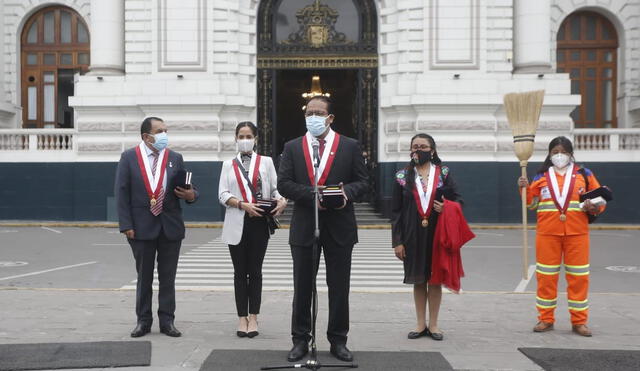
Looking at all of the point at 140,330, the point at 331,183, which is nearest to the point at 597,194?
the point at 331,183

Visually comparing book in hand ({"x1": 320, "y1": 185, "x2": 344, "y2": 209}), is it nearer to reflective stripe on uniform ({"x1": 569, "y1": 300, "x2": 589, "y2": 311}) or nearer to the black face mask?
the black face mask

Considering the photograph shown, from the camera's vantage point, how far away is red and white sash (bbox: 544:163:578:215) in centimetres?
781

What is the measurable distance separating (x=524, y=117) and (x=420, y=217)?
367cm

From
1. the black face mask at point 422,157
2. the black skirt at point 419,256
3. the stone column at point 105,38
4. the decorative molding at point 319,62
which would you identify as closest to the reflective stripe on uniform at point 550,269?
the black skirt at point 419,256

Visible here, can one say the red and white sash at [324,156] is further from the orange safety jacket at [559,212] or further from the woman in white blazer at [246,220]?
the orange safety jacket at [559,212]

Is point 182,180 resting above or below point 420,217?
above

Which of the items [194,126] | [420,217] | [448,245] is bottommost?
Answer: [448,245]

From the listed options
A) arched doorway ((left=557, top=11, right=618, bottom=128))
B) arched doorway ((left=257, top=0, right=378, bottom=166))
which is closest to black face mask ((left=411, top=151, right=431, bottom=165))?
arched doorway ((left=257, top=0, right=378, bottom=166))

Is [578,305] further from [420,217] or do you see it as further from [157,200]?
[157,200]

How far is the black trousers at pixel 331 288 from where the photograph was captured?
6.57m

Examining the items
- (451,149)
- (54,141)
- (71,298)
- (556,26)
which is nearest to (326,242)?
(71,298)

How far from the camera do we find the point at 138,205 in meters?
7.57

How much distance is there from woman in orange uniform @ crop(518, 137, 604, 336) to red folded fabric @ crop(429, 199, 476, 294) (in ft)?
3.53

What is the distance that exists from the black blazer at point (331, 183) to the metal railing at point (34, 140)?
19.0 m
